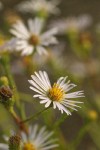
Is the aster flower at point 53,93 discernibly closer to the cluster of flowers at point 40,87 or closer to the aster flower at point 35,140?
the cluster of flowers at point 40,87

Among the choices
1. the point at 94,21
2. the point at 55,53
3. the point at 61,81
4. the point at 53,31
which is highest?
the point at 94,21

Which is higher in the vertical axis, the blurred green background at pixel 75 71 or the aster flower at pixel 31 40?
the blurred green background at pixel 75 71

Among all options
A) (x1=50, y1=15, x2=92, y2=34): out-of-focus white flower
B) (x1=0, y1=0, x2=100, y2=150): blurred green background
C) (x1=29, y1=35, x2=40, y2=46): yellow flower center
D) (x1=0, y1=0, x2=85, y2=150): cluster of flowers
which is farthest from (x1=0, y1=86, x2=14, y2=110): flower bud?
(x1=50, y1=15, x2=92, y2=34): out-of-focus white flower

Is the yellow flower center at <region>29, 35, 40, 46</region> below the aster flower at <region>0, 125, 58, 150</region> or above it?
above

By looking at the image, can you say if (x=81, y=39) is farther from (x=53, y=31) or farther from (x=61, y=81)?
(x=61, y=81)

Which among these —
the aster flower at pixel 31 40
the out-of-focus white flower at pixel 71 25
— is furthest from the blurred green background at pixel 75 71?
the aster flower at pixel 31 40

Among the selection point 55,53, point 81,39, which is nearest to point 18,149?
point 81,39

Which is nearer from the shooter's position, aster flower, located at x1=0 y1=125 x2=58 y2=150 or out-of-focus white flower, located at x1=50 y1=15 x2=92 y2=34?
aster flower, located at x1=0 y1=125 x2=58 y2=150

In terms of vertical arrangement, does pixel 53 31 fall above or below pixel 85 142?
below

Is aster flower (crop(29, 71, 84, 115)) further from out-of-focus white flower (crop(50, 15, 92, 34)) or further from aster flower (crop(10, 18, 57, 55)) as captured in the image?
out-of-focus white flower (crop(50, 15, 92, 34))
